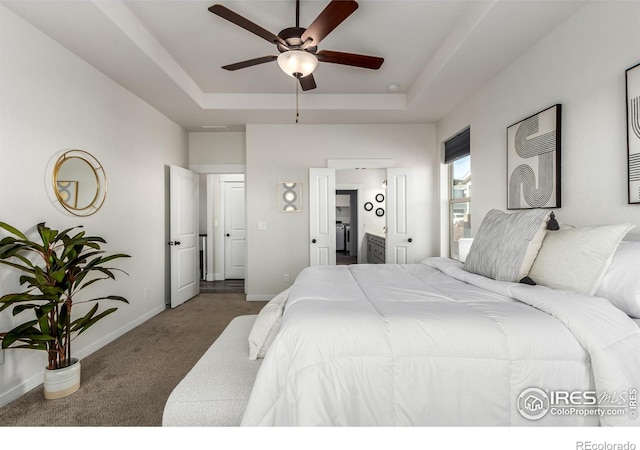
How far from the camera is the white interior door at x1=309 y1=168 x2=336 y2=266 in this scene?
4.50 metres

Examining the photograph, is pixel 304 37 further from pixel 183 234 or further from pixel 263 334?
pixel 183 234

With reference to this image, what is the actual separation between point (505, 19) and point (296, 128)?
9.61ft

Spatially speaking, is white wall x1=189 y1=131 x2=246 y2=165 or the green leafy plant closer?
the green leafy plant

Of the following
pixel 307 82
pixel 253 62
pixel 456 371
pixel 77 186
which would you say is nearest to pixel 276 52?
pixel 307 82

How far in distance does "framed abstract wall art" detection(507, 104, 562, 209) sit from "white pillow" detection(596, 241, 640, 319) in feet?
2.96

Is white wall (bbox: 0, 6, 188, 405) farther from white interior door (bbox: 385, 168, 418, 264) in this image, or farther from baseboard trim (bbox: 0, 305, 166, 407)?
white interior door (bbox: 385, 168, 418, 264)

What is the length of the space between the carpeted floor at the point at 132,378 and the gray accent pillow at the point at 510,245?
2.25m

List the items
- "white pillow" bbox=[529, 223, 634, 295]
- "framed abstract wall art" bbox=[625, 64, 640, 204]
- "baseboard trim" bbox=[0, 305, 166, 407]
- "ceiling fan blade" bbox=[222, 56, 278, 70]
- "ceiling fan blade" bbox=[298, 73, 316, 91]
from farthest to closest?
"ceiling fan blade" bbox=[298, 73, 316, 91]
"ceiling fan blade" bbox=[222, 56, 278, 70]
"baseboard trim" bbox=[0, 305, 166, 407]
"framed abstract wall art" bbox=[625, 64, 640, 204]
"white pillow" bbox=[529, 223, 634, 295]

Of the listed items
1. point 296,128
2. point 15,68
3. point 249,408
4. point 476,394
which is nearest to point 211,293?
point 296,128

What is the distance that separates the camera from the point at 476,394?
121 centimetres

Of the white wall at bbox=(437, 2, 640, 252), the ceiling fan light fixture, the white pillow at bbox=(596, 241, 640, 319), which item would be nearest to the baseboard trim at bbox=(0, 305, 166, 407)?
the ceiling fan light fixture

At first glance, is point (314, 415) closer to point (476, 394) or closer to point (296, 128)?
point (476, 394)

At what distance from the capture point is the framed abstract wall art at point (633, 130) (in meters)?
1.66

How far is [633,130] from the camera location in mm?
1688
